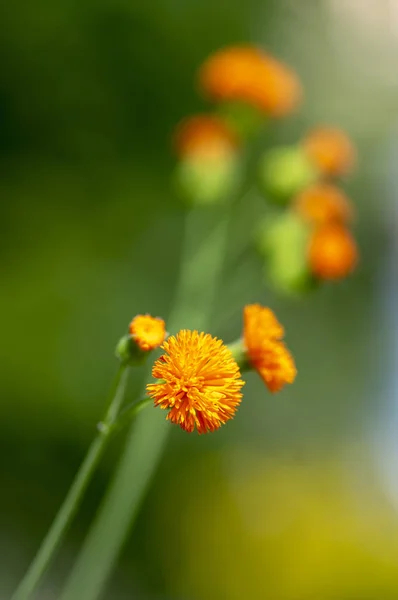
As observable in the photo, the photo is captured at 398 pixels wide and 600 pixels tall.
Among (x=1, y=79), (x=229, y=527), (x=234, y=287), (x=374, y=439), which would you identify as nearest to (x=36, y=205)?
(x=1, y=79)

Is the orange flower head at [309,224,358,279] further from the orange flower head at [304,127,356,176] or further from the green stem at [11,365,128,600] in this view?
the green stem at [11,365,128,600]

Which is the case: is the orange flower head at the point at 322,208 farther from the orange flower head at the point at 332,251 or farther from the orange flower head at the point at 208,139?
the orange flower head at the point at 208,139

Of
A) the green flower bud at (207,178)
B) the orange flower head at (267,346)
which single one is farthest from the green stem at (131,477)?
the orange flower head at (267,346)

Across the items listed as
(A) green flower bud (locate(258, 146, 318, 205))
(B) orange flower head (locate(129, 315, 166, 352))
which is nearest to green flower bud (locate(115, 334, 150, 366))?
(B) orange flower head (locate(129, 315, 166, 352))

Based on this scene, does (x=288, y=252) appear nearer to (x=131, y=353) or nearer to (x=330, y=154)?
(x=330, y=154)

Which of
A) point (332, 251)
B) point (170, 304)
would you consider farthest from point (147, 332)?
point (170, 304)
